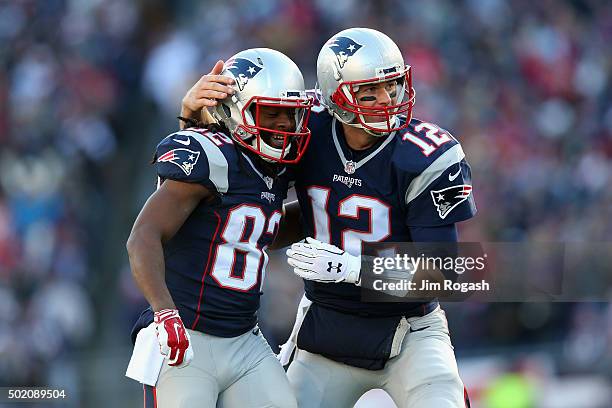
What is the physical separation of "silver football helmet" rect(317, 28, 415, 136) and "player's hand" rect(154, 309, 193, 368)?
103cm

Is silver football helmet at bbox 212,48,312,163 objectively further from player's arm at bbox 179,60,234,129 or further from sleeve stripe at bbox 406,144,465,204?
sleeve stripe at bbox 406,144,465,204

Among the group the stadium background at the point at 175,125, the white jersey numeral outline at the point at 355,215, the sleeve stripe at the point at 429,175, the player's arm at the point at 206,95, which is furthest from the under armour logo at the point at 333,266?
the stadium background at the point at 175,125

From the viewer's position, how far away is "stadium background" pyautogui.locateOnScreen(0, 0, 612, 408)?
24.2 feet

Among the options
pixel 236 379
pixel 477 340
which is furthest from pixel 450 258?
pixel 477 340

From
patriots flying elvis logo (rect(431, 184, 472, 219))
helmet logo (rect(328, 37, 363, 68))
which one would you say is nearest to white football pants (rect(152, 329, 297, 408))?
patriots flying elvis logo (rect(431, 184, 472, 219))

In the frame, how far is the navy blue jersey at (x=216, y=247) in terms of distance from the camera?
364cm

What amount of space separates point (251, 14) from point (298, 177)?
16.6 ft

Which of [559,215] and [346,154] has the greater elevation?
[346,154]

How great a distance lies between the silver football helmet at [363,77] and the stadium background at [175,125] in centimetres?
283

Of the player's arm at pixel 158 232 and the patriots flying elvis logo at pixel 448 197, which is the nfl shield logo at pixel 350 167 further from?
the player's arm at pixel 158 232

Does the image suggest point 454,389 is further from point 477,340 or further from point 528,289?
point 477,340

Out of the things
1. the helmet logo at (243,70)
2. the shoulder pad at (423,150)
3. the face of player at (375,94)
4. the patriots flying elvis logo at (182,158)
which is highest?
the helmet logo at (243,70)

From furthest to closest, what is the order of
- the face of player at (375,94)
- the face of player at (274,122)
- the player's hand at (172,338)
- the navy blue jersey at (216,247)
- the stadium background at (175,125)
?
1. the stadium background at (175,125)
2. the face of player at (375,94)
3. the face of player at (274,122)
4. the navy blue jersey at (216,247)
5. the player's hand at (172,338)

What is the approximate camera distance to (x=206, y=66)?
8.32 metres
